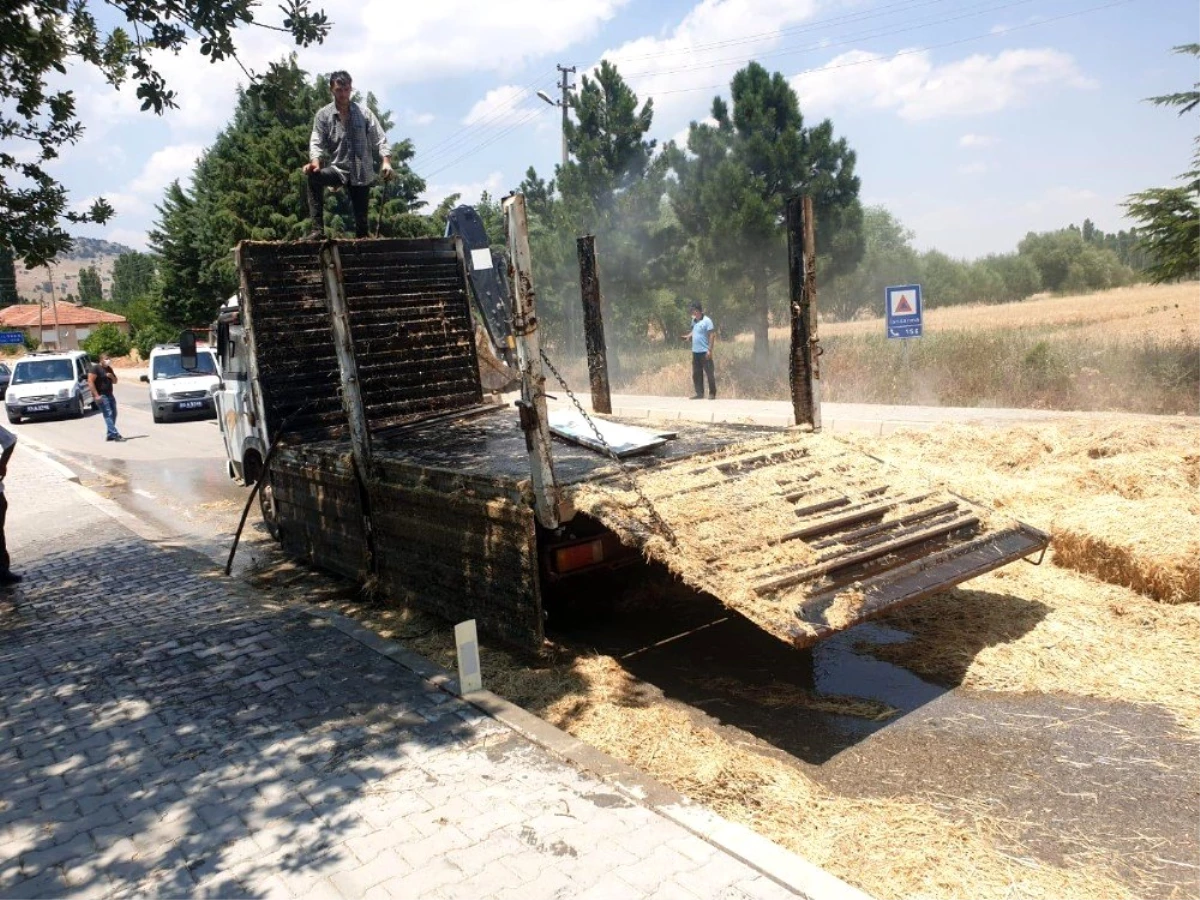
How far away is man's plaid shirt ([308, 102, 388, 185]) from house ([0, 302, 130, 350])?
84742mm

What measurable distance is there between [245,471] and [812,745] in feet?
22.5

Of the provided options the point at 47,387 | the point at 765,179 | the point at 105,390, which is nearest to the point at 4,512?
the point at 105,390

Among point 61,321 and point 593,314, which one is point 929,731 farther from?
point 61,321

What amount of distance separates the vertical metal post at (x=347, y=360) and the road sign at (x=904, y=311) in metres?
11.3

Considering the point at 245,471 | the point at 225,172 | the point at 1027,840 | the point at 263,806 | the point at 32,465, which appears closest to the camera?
the point at 1027,840

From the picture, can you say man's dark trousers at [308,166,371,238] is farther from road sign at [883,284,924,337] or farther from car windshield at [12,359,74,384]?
car windshield at [12,359,74,384]

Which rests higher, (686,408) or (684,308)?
(684,308)

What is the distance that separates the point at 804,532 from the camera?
458 cm

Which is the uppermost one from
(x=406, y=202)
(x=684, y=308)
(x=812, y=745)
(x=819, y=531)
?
(x=406, y=202)

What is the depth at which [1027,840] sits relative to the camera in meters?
3.31

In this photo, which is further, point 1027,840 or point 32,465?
point 32,465

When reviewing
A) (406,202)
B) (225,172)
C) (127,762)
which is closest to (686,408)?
(127,762)

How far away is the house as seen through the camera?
85.4m

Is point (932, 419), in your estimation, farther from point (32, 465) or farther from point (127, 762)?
point (32, 465)
